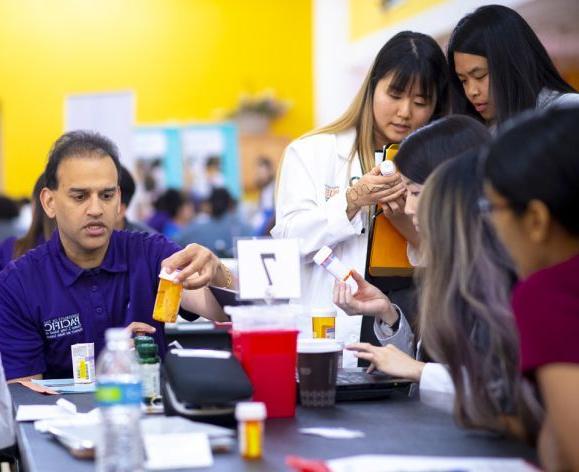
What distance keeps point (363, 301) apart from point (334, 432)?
2.13 feet

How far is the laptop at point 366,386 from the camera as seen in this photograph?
211 centimetres

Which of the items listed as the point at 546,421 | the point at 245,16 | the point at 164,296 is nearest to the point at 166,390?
the point at 164,296

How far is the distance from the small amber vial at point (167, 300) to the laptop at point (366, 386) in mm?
390

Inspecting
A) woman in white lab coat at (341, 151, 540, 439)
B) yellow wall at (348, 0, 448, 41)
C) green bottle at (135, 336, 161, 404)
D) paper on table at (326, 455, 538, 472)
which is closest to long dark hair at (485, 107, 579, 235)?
woman in white lab coat at (341, 151, 540, 439)

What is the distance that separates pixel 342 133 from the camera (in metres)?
2.94

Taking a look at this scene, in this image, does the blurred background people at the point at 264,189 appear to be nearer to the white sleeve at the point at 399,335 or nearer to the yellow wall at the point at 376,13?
the yellow wall at the point at 376,13

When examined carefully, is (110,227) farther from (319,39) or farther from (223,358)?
(319,39)

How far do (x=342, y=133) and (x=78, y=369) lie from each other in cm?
105

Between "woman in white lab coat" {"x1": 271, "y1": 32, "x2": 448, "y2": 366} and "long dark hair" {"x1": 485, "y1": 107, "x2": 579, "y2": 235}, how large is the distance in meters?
1.17

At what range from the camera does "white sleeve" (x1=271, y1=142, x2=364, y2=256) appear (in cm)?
275

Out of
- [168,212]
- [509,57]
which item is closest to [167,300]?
[509,57]

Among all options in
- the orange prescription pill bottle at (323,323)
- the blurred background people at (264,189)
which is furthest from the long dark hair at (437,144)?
the blurred background people at (264,189)

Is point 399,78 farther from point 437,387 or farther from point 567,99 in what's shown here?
point 437,387

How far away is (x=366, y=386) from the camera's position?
2.13 m
